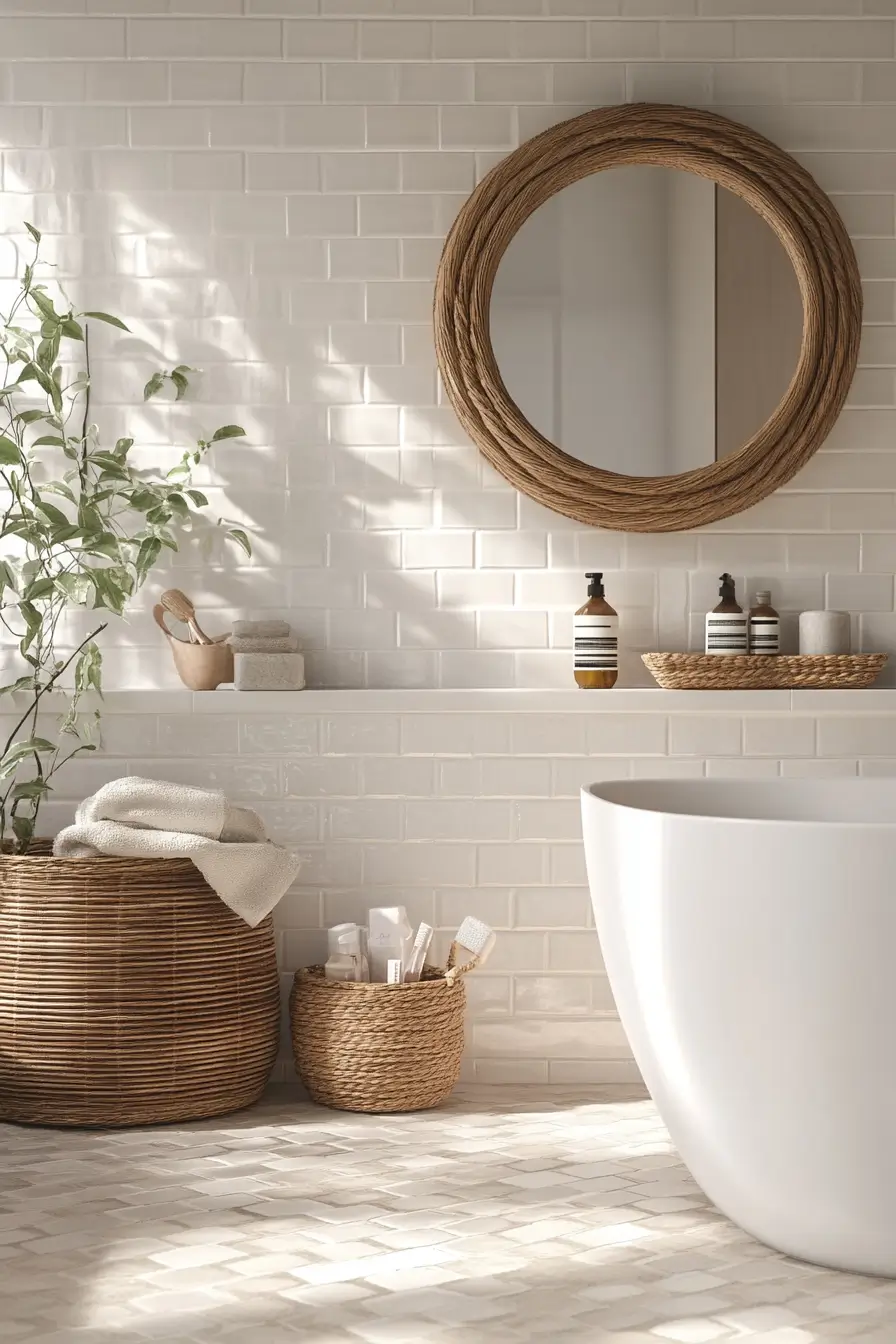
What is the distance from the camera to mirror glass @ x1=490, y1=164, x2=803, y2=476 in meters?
3.11

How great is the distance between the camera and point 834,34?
3137 millimetres

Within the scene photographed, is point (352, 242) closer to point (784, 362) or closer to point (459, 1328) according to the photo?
point (784, 362)

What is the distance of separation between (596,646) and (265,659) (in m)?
0.72

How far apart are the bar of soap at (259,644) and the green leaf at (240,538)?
21cm

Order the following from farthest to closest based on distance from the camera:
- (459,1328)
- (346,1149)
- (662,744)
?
(662,744) → (346,1149) → (459,1328)

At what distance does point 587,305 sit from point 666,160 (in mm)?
361

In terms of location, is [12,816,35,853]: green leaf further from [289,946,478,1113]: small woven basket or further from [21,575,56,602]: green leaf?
[289,946,478,1113]: small woven basket

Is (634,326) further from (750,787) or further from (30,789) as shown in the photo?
(30,789)

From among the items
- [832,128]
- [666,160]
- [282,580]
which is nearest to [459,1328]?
[282,580]

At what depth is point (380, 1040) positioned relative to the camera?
8.97ft

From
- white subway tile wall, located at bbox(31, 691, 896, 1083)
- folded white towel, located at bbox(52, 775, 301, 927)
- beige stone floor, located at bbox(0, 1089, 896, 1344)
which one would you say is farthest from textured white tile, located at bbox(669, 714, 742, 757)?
folded white towel, located at bbox(52, 775, 301, 927)

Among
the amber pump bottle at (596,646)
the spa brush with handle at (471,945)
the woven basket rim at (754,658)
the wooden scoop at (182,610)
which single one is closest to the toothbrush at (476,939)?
the spa brush with handle at (471,945)

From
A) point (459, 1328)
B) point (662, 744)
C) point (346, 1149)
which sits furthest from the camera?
point (662, 744)

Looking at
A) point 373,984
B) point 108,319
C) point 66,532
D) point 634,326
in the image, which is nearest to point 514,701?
point 373,984
